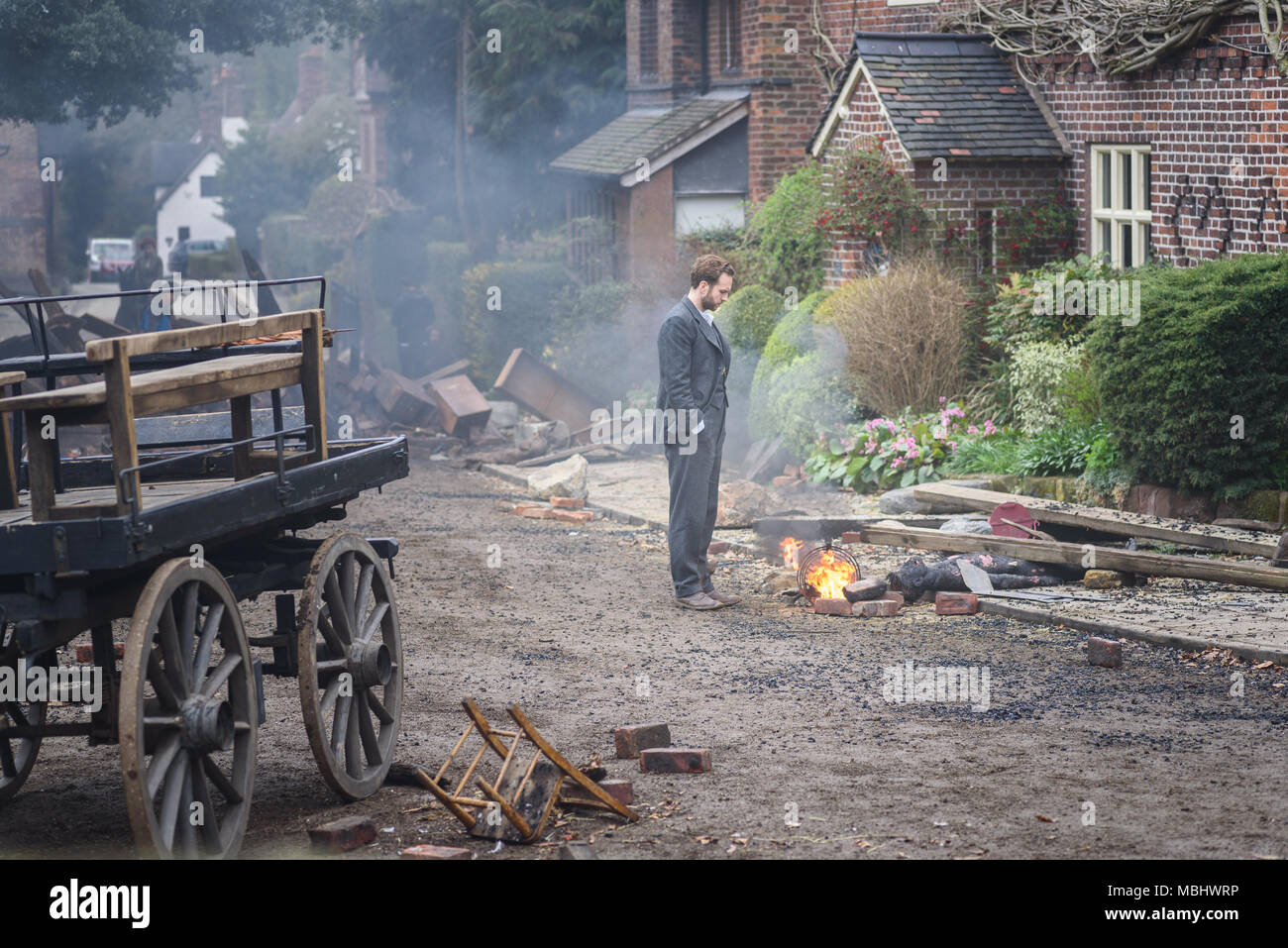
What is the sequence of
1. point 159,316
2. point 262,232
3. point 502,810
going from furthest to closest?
1. point 262,232
2. point 159,316
3. point 502,810

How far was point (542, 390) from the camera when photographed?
18297mm

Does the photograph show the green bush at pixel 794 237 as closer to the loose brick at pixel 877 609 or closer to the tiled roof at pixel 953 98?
the tiled roof at pixel 953 98

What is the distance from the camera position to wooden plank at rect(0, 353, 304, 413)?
Result: 4.38 meters

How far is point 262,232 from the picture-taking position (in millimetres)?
55625

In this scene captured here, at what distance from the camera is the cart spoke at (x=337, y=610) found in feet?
17.8

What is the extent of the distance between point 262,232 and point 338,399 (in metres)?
38.0

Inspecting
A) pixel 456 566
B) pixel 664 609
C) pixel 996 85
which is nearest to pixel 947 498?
pixel 664 609

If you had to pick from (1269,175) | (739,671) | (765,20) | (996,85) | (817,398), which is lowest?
(739,671)

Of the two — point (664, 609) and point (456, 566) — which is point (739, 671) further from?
point (456, 566)

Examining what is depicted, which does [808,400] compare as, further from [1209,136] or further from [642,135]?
[642,135]

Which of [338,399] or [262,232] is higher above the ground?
[262,232]

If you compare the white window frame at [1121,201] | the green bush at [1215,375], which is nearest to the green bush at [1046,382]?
the green bush at [1215,375]

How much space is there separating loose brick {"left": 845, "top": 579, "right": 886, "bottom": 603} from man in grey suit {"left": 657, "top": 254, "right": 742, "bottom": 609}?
2.41ft

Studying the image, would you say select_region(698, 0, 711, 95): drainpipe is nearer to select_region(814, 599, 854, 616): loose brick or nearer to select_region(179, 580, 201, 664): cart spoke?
select_region(814, 599, 854, 616): loose brick
